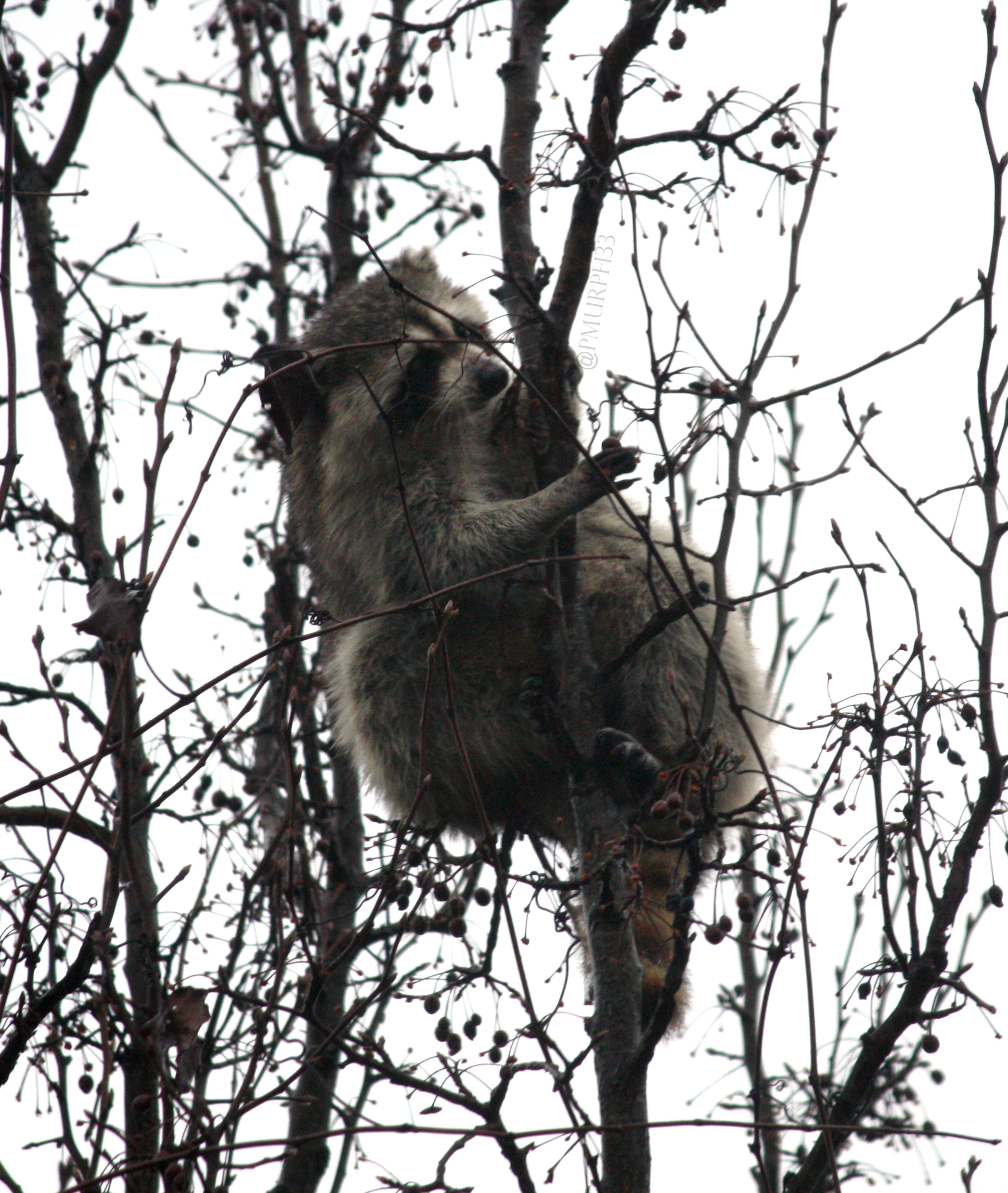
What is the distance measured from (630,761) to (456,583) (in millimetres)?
821

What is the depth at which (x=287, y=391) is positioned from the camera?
357cm

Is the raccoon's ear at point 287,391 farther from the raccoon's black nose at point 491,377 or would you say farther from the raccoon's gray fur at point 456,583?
the raccoon's black nose at point 491,377

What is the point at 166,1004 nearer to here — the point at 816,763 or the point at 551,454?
the point at 816,763

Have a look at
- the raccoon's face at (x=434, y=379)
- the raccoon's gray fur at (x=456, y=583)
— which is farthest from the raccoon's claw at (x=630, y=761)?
the raccoon's face at (x=434, y=379)

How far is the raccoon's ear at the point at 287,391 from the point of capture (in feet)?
10.2

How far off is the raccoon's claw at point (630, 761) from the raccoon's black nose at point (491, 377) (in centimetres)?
113

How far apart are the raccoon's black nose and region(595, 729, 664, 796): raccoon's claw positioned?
1135mm

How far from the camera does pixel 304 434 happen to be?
13.4 ft

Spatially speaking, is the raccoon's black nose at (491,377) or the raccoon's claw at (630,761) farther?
the raccoon's black nose at (491,377)

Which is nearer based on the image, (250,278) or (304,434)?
(304,434)

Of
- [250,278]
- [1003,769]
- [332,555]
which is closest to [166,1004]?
[1003,769]

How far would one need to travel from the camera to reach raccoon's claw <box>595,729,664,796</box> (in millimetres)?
2992

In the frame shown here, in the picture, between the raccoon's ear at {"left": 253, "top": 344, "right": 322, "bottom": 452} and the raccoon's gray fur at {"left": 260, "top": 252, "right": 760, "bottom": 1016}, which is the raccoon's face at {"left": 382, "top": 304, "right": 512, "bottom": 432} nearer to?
the raccoon's gray fur at {"left": 260, "top": 252, "right": 760, "bottom": 1016}

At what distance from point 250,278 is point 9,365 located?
3348 millimetres
